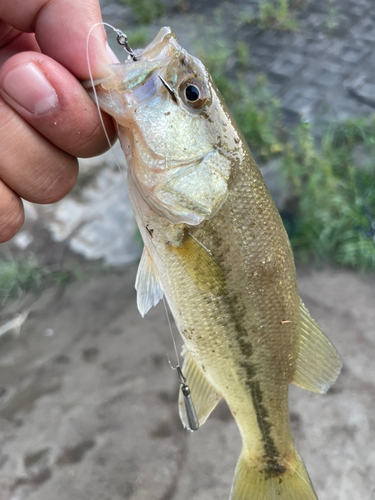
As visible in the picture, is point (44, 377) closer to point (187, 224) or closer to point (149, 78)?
point (187, 224)

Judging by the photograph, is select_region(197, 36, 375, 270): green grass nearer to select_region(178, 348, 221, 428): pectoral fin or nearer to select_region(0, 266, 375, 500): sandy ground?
select_region(0, 266, 375, 500): sandy ground

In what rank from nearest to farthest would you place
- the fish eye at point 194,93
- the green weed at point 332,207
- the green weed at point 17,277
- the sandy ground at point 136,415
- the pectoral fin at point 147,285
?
the fish eye at point 194,93 → the pectoral fin at point 147,285 → the sandy ground at point 136,415 → the green weed at point 332,207 → the green weed at point 17,277

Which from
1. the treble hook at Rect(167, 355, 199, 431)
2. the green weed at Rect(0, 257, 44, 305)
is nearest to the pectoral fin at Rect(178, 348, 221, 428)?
the treble hook at Rect(167, 355, 199, 431)

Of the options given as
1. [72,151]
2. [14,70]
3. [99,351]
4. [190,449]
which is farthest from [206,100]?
[99,351]

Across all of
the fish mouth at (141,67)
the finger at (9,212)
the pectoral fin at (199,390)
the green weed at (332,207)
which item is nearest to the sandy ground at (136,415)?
the green weed at (332,207)

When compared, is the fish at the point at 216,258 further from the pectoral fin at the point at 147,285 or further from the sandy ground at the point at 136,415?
the sandy ground at the point at 136,415

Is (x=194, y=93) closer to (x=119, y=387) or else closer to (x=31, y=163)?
(x=31, y=163)
